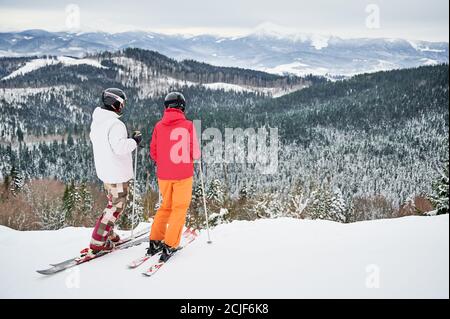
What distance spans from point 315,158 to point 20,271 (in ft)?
424

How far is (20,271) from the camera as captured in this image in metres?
4.09

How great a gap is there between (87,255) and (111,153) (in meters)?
1.38

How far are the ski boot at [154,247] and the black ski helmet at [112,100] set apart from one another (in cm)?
177

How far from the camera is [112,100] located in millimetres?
4281

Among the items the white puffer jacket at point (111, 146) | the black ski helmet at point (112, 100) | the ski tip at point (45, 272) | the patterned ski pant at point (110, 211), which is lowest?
the ski tip at point (45, 272)

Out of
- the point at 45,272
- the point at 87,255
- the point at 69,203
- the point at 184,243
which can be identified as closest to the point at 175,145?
the point at 184,243

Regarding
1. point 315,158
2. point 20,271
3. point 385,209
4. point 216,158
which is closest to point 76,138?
point 216,158

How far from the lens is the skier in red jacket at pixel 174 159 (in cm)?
414

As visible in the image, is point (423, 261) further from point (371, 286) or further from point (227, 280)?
point (227, 280)

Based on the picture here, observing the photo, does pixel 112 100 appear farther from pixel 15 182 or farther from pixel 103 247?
pixel 15 182

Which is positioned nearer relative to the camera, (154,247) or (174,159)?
(174,159)

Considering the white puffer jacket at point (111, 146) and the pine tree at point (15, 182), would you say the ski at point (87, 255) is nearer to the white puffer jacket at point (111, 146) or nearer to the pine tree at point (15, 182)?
the white puffer jacket at point (111, 146)

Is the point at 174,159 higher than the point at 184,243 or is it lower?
higher

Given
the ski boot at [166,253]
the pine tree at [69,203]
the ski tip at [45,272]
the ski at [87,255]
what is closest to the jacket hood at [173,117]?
the ski boot at [166,253]
